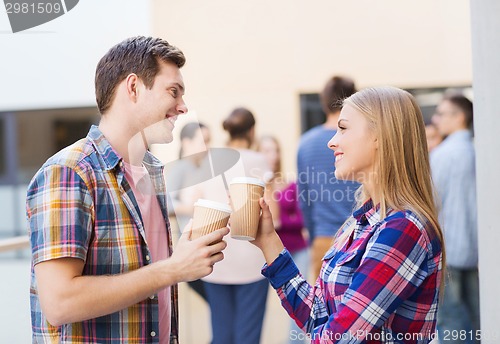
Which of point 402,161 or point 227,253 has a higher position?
point 402,161

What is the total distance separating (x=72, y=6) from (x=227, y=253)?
121 centimetres

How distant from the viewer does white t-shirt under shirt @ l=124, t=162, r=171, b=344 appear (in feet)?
5.03

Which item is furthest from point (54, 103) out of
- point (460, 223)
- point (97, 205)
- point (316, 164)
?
point (460, 223)

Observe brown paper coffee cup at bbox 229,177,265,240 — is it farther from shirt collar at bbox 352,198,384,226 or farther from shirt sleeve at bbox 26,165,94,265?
shirt sleeve at bbox 26,165,94,265

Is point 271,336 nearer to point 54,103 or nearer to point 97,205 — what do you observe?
point 54,103

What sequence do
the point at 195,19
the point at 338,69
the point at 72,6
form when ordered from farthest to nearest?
the point at 338,69 < the point at 195,19 < the point at 72,6

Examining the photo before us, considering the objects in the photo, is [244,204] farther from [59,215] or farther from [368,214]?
[59,215]

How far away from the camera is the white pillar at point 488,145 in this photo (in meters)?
2.21

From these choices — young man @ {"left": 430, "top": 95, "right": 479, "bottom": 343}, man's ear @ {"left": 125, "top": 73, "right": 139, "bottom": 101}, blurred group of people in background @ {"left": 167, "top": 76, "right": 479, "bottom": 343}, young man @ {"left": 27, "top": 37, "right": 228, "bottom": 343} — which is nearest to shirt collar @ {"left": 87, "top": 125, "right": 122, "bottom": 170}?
young man @ {"left": 27, "top": 37, "right": 228, "bottom": 343}

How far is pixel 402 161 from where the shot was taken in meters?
1.51

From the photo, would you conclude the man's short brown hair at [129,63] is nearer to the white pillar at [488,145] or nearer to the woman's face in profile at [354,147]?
the woman's face in profile at [354,147]

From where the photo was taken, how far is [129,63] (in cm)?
150

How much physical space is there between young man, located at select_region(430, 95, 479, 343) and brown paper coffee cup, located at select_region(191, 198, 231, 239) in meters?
2.12

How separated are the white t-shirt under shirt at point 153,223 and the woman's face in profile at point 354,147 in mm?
423
